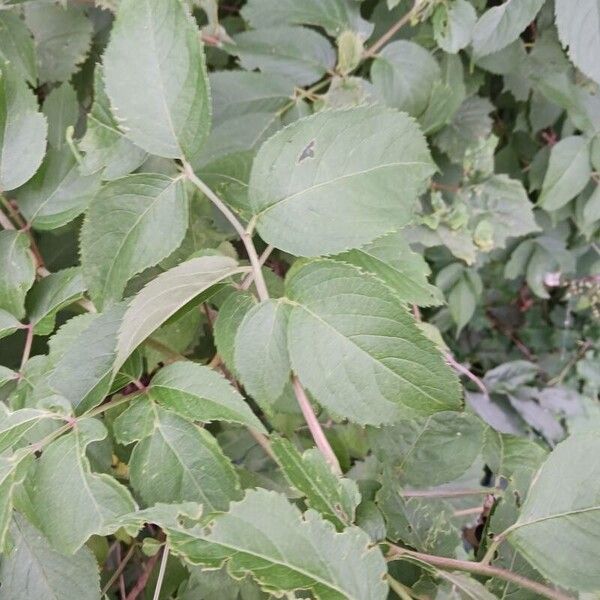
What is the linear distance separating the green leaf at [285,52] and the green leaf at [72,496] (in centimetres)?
59

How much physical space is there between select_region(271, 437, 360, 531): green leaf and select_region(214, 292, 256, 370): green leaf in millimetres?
92

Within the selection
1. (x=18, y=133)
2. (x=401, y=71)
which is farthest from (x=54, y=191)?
(x=401, y=71)

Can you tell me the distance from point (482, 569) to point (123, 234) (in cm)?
40

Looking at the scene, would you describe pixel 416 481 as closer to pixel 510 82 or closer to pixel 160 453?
pixel 160 453

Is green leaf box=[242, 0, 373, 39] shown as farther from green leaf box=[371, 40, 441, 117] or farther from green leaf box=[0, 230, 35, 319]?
green leaf box=[0, 230, 35, 319]

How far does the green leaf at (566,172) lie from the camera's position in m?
1.04

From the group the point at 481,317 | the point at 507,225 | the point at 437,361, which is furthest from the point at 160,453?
the point at 481,317

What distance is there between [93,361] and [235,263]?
0.14 m

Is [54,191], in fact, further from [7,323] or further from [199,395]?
[199,395]

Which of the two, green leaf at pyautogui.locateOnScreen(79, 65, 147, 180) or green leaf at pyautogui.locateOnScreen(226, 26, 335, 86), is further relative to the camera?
green leaf at pyautogui.locateOnScreen(226, 26, 335, 86)

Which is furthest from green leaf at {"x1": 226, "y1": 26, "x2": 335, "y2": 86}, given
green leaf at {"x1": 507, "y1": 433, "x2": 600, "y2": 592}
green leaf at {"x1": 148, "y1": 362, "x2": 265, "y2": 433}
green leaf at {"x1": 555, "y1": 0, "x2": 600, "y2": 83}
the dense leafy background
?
green leaf at {"x1": 507, "y1": 433, "x2": 600, "y2": 592}

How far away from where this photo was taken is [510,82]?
1.05 m

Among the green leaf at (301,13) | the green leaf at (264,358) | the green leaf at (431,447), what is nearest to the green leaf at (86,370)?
the green leaf at (264,358)

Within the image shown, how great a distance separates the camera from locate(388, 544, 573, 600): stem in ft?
1.34
